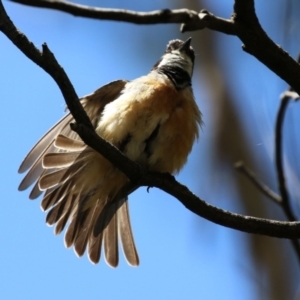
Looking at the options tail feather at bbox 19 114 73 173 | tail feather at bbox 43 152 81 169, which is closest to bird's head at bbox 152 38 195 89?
tail feather at bbox 19 114 73 173

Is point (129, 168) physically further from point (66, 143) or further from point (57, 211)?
point (57, 211)

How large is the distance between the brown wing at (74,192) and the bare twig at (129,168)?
0.75 m

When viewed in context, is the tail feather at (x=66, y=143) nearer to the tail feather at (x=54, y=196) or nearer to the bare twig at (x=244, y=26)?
the tail feather at (x=54, y=196)

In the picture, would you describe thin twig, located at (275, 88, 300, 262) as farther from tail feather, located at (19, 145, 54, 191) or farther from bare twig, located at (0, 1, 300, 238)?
tail feather, located at (19, 145, 54, 191)

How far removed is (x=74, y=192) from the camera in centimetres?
372

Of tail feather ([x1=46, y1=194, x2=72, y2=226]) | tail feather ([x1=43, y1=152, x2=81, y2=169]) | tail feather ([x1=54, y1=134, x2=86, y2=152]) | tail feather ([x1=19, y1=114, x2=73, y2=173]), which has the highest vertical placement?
tail feather ([x1=19, y1=114, x2=73, y2=173])

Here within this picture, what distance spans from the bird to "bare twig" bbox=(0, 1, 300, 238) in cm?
61

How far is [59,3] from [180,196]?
37.1 inches

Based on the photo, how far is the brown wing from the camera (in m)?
3.53

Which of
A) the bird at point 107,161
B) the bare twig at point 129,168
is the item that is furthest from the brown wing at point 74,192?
the bare twig at point 129,168

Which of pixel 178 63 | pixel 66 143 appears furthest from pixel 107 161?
pixel 178 63

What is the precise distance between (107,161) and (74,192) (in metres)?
0.40

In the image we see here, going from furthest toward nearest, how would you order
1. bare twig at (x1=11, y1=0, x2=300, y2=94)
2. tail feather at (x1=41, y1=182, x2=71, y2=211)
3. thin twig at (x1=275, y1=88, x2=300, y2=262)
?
tail feather at (x1=41, y1=182, x2=71, y2=211) → thin twig at (x1=275, y1=88, x2=300, y2=262) → bare twig at (x1=11, y1=0, x2=300, y2=94)

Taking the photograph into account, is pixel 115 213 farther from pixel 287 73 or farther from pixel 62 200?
pixel 287 73
